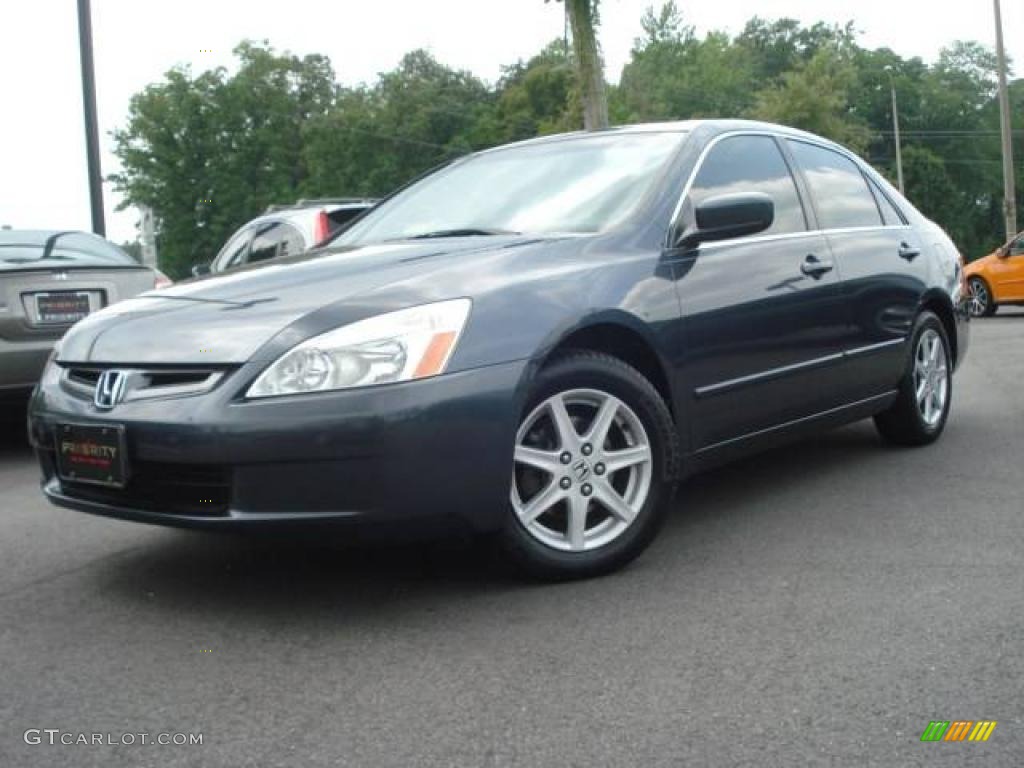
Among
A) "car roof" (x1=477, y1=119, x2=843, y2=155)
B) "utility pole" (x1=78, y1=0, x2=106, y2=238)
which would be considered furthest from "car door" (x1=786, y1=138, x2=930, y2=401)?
"utility pole" (x1=78, y1=0, x2=106, y2=238)

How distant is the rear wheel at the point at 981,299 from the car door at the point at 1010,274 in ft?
0.56

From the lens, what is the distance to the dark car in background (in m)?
8.97

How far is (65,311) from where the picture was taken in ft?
22.2

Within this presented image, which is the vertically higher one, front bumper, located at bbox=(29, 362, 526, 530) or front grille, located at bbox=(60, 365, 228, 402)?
front grille, located at bbox=(60, 365, 228, 402)

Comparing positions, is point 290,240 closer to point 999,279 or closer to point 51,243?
point 51,243

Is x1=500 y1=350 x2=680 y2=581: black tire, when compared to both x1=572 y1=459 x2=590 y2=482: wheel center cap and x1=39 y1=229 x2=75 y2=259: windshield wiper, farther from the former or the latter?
x1=39 y1=229 x2=75 y2=259: windshield wiper

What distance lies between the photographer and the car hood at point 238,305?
11.4 feet

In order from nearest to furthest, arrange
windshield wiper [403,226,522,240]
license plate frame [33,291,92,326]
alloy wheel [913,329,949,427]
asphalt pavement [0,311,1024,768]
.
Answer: asphalt pavement [0,311,1024,768] → windshield wiper [403,226,522,240] → alloy wheel [913,329,949,427] → license plate frame [33,291,92,326]

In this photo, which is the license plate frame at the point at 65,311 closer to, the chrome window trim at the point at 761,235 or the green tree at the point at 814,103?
the chrome window trim at the point at 761,235

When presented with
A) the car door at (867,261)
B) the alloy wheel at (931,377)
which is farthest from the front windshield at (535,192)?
the alloy wheel at (931,377)

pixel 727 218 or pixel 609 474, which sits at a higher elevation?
pixel 727 218

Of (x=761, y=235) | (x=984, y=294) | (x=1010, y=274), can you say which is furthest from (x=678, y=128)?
(x=984, y=294)

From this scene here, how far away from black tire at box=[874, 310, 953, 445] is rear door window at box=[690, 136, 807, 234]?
1.15m

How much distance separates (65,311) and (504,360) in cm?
410
